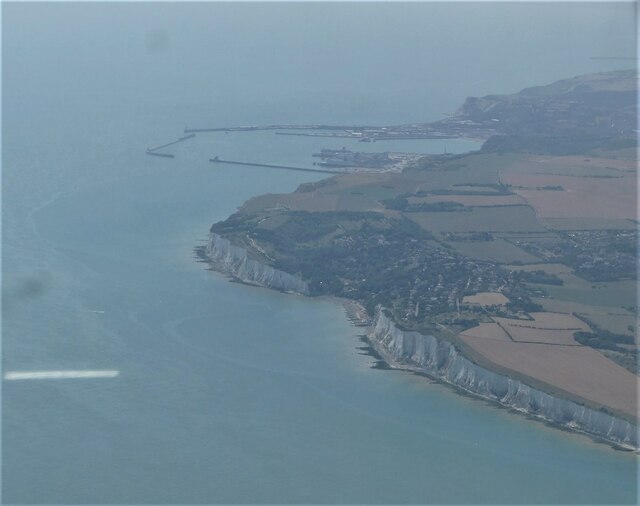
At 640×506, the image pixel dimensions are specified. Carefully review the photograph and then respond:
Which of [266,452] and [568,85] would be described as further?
[568,85]

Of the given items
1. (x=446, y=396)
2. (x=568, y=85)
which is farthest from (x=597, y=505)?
(x=568, y=85)

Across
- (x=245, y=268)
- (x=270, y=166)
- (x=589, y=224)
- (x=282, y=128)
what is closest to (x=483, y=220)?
(x=589, y=224)

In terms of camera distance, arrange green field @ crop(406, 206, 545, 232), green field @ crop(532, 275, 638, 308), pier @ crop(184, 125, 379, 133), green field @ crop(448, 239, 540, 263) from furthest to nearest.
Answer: pier @ crop(184, 125, 379, 133) < green field @ crop(406, 206, 545, 232) < green field @ crop(448, 239, 540, 263) < green field @ crop(532, 275, 638, 308)

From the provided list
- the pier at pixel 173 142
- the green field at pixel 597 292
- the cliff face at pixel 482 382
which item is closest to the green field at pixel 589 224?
the green field at pixel 597 292

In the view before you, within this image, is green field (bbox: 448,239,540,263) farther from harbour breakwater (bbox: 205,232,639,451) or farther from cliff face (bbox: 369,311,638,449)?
cliff face (bbox: 369,311,638,449)

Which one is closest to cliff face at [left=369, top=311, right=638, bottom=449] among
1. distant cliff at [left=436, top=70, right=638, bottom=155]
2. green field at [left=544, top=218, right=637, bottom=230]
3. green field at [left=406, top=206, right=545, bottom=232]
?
green field at [left=406, top=206, right=545, bottom=232]

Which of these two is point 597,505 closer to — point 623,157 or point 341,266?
point 341,266
